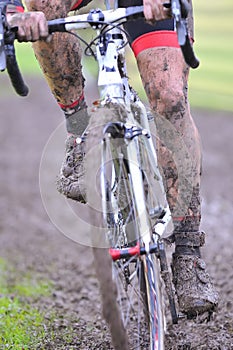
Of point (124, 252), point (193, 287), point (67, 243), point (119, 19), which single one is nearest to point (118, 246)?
point (124, 252)

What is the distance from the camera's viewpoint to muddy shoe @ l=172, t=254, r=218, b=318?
11.3 ft

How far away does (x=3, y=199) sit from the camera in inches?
354

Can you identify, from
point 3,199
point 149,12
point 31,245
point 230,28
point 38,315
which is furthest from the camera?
point 230,28

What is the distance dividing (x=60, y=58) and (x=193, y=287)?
1131 millimetres

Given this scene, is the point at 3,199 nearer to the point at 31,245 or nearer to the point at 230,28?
the point at 31,245

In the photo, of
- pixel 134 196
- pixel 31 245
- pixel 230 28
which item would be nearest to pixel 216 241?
pixel 31 245

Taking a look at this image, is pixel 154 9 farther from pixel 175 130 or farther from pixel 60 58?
pixel 60 58

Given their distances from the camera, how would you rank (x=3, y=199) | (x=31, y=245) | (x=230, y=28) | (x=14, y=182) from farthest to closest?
(x=230, y=28) → (x=14, y=182) → (x=3, y=199) → (x=31, y=245)

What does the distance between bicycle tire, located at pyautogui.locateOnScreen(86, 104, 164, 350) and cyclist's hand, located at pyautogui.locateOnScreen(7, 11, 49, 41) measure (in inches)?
13.8

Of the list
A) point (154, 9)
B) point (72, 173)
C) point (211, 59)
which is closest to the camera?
point (154, 9)

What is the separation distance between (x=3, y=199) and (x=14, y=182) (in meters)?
1.04

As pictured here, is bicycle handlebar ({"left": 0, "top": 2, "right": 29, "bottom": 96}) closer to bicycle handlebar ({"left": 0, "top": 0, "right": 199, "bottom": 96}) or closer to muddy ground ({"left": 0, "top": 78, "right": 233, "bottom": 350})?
bicycle handlebar ({"left": 0, "top": 0, "right": 199, "bottom": 96})

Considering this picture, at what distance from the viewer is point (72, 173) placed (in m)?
3.61

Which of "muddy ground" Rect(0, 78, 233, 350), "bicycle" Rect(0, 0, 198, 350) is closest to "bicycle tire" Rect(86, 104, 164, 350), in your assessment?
"bicycle" Rect(0, 0, 198, 350)
